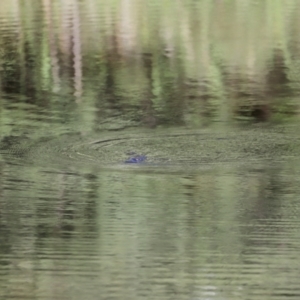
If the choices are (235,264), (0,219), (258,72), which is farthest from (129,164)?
(258,72)

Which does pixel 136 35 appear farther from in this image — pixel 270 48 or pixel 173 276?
pixel 173 276

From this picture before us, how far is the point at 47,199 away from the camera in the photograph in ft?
6.34

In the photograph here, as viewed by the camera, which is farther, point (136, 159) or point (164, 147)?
point (164, 147)

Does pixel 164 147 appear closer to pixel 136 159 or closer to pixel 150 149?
pixel 150 149

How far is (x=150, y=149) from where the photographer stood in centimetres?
242

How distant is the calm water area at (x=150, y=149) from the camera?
1.48 metres

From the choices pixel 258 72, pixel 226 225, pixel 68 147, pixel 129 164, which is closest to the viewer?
pixel 226 225

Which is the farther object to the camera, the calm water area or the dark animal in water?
the dark animal in water

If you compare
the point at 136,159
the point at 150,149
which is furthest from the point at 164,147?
the point at 136,159

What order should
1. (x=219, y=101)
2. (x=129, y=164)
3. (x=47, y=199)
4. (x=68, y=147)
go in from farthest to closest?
(x=219, y=101)
(x=68, y=147)
(x=129, y=164)
(x=47, y=199)

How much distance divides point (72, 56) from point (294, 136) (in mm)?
1373

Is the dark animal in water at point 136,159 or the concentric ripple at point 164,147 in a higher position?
the dark animal in water at point 136,159

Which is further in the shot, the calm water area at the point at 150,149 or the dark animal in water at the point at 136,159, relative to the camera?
the dark animal in water at the point at 136,159

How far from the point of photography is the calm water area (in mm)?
1477
